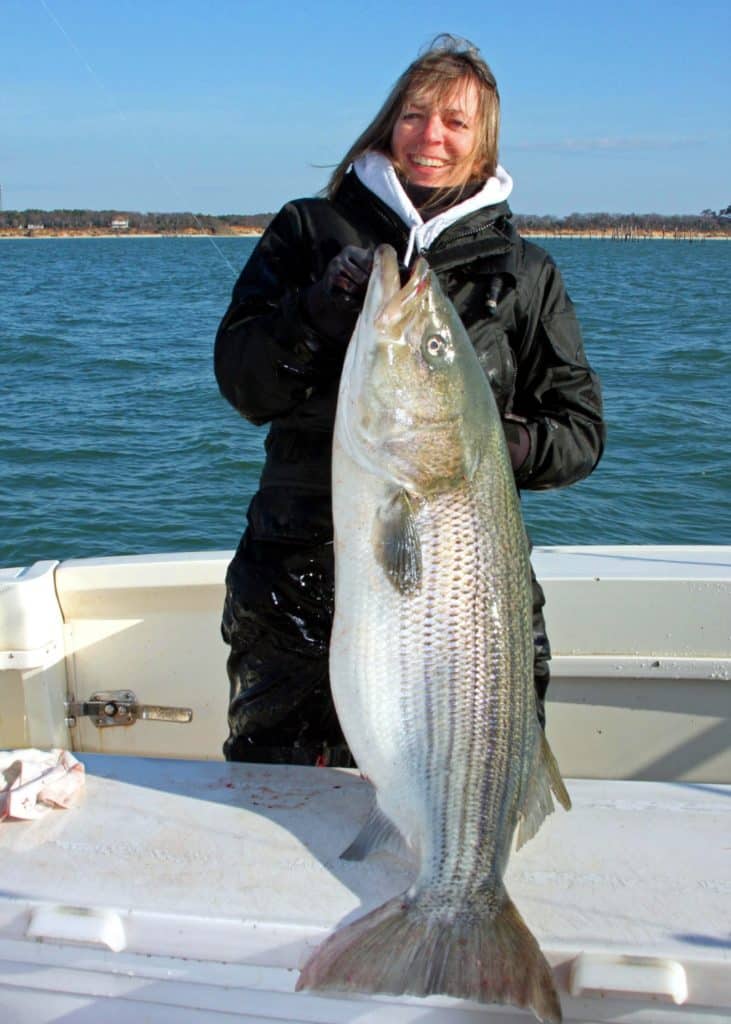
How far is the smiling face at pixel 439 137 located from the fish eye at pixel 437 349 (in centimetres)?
78

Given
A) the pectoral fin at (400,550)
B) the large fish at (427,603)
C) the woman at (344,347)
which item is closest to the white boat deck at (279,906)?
the large fish at (427,603)

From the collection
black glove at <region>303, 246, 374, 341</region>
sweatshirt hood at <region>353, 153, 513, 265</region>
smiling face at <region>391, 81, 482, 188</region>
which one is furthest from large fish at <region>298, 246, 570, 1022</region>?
smiling face at <region>391, 81, 482, 188</region>

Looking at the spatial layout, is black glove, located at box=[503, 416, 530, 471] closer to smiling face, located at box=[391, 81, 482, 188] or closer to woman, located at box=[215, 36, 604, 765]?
woman, located at box=[215, 36, 604, 765]

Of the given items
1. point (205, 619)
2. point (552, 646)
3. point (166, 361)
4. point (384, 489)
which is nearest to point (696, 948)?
point (384, 489)

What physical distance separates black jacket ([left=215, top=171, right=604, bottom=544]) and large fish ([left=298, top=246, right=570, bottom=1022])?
1.40ft

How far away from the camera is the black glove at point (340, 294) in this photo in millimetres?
2434

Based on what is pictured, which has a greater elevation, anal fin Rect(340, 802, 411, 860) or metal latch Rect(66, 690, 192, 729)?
anal fin Rect(340, 802, 411, 860)

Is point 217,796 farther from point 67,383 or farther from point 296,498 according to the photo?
point 67,383

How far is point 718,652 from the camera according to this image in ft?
13.3

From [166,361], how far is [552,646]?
17.1m

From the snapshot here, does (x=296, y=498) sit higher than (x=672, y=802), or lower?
higher

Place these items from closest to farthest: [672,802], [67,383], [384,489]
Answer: [384,489], [672,802], [67,383]

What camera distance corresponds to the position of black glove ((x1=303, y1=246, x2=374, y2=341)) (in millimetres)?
2434

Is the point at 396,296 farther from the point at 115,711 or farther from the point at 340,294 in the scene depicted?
the point at 115,711
